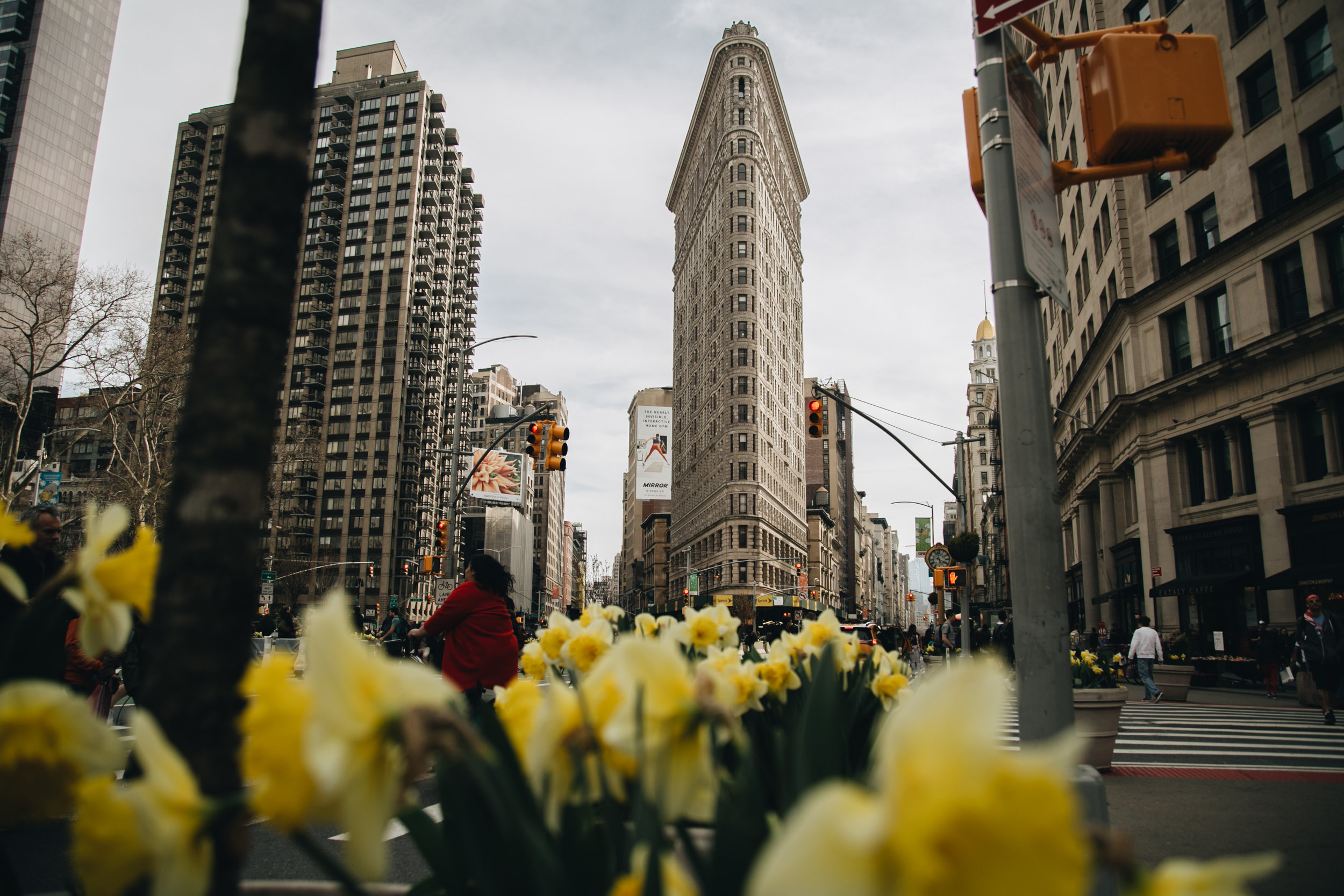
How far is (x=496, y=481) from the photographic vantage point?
23297 millimetres

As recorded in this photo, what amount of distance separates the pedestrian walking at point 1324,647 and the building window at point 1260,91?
17417 mm

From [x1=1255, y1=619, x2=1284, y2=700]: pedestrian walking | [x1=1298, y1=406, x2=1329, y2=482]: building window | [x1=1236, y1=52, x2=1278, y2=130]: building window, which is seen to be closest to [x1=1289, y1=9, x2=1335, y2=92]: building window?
[x1=1236, y1=52, x2=1278, y2=130]: building window

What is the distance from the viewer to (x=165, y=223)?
103938mm

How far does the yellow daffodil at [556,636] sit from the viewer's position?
2785 mm

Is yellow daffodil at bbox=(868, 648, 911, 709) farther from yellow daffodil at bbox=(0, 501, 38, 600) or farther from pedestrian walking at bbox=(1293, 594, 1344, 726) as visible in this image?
pedestrian walking at bbox=(1293, 594, 1344, 726)

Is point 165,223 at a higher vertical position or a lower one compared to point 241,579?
higher

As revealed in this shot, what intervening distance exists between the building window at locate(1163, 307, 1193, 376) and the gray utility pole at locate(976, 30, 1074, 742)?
2630 cm

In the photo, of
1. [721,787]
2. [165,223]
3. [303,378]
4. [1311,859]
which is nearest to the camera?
[721,787]

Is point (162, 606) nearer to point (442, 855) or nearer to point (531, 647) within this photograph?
point (442, 855)

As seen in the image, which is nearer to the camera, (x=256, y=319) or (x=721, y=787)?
(x=256, y=319)

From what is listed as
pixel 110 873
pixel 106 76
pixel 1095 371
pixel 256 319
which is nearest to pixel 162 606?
pixel 110 873

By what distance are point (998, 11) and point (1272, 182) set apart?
82.5ft

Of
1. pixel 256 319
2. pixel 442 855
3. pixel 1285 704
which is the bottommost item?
pixel 1285 704

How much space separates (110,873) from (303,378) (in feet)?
343
